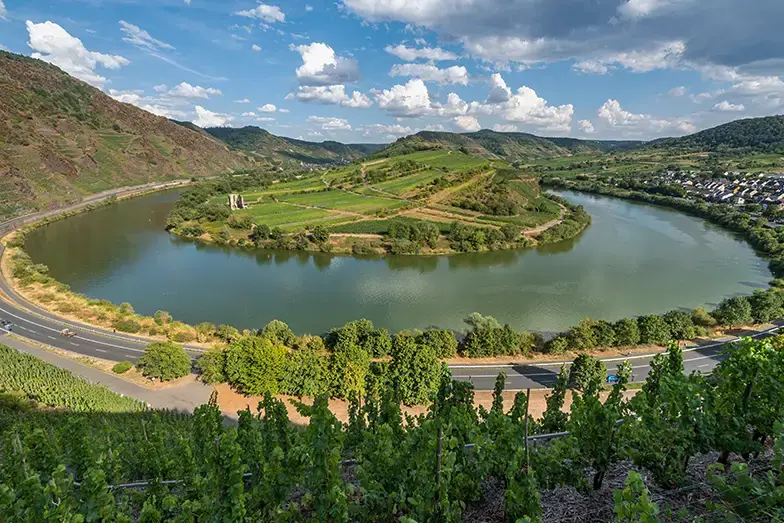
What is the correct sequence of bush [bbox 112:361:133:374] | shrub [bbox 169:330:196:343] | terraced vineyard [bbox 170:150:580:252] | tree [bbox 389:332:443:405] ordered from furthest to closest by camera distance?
terraced vineyard [bbox 170:150:580:252]
shrub [bbox 169:330:196:343]
bush [bbox 112:361:133:374]
tree [bbox 389:332:443:405]

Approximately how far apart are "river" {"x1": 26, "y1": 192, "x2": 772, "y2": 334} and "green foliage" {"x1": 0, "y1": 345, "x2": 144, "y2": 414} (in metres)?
11.9

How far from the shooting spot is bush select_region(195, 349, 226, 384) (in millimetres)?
23359

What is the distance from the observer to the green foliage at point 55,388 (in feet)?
66.0

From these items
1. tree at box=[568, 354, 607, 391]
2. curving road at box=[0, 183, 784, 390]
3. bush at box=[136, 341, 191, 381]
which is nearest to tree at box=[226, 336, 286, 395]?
bush at box=[136, 341, 191, 381]

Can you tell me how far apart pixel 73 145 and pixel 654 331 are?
137746 mm

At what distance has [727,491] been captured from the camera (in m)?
4.81

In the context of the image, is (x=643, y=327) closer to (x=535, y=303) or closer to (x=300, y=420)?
(x=535, y=303)

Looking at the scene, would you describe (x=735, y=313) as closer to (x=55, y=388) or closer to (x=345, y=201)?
(x=55, y=388)

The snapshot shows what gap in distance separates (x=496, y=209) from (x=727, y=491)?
7409 centimetres

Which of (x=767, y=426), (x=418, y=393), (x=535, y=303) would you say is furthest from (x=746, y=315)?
(x=767, y=426)

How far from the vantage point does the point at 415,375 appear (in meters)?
22.4

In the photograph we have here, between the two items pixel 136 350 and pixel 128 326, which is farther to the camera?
pixel 128 326

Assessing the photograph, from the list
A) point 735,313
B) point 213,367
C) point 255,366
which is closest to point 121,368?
point 213,367

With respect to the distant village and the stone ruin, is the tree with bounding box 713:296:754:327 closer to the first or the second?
the distant village
